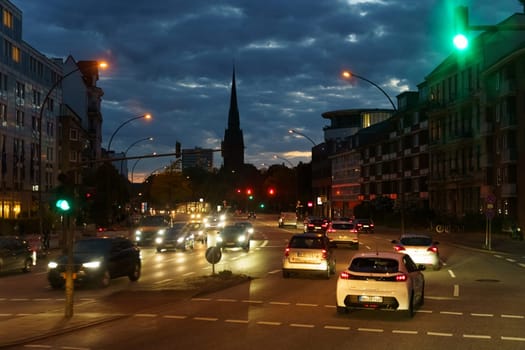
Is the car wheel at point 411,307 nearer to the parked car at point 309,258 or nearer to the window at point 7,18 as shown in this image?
the parked car at point 309,258

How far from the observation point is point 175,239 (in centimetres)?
4178

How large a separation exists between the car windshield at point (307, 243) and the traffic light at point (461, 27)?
13.7m

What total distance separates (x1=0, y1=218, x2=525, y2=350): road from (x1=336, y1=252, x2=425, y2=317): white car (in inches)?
12.7

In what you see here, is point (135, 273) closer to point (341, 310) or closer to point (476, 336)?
point (341, 310)

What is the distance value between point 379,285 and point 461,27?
6256 millimetres

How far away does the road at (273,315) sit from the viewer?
41.9 ft

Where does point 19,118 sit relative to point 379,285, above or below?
above

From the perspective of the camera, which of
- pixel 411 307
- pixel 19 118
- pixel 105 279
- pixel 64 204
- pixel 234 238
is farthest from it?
pixel 19 118

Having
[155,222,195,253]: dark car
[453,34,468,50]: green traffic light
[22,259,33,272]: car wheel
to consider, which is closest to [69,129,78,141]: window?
[155,222,195,253]: dark car

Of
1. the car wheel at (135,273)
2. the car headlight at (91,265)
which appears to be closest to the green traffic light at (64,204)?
the car headlight at (91,265)

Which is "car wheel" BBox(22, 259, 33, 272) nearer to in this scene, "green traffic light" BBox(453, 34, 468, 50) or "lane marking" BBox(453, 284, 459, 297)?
"lane marking" BBox(453, 284, 459, 297)

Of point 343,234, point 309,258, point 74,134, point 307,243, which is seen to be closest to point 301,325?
point 309,258

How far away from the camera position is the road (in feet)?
41.9

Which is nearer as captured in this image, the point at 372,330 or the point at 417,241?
the point at 372,330
